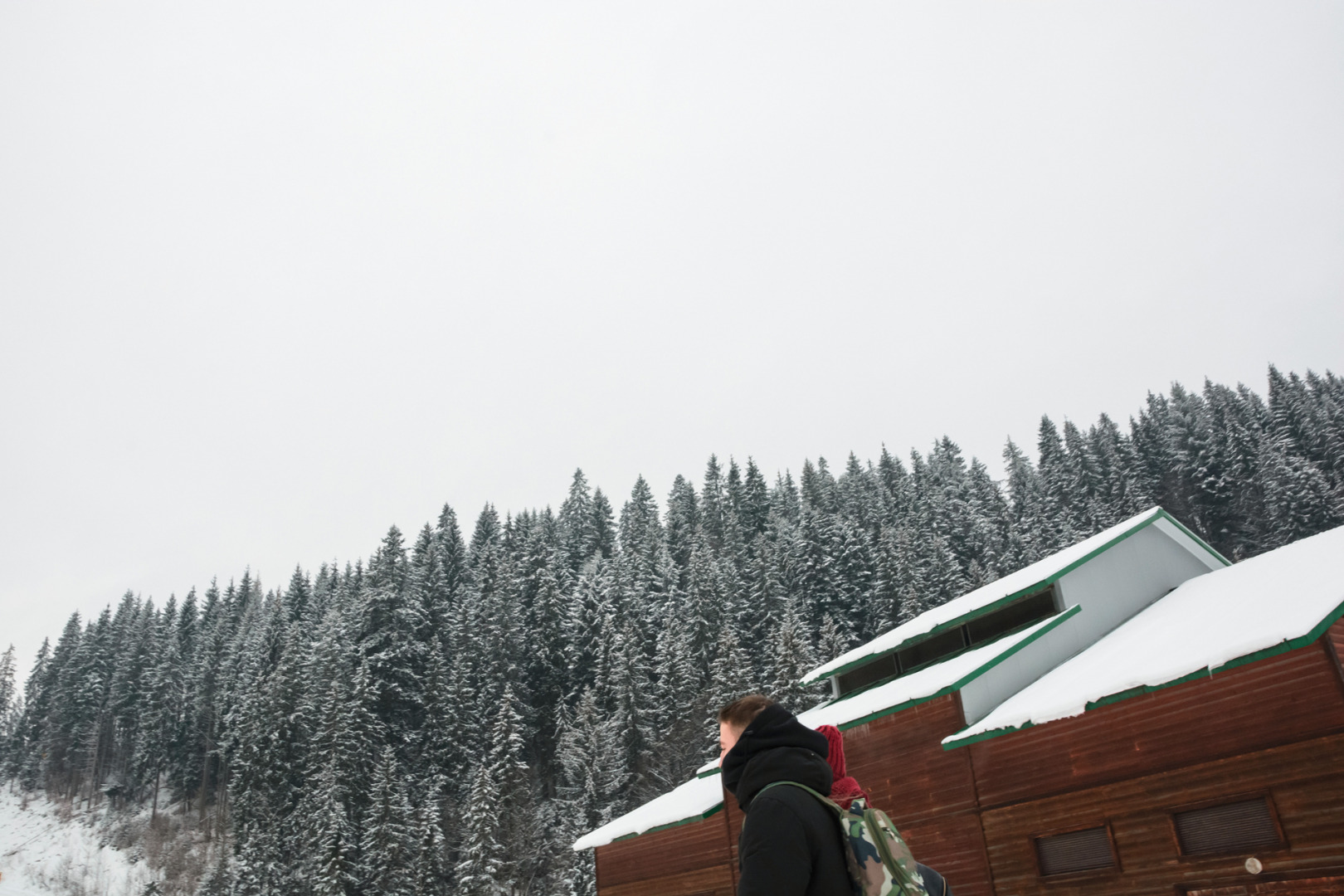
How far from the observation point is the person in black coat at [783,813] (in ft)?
8.59

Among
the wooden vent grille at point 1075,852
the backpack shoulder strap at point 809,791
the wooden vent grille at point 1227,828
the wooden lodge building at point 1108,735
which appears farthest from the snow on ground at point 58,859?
the backpack shoulder strap at point 809,791

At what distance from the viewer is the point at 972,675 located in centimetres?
1709

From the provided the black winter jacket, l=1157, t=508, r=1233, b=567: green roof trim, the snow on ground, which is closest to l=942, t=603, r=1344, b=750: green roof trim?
l=1157, t=508, r=1233, b=567: green roof trim

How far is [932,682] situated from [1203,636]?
5556mm

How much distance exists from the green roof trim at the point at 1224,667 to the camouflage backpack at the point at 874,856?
1203cm

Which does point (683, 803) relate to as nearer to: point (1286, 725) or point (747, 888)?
point (1286, 725)

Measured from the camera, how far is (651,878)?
2253 centimetres

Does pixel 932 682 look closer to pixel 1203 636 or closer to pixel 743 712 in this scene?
pixel 1203 636

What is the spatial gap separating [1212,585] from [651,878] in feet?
51.2

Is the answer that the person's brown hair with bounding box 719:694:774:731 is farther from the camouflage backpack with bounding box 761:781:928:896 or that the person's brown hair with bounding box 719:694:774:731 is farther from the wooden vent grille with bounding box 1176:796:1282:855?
the wooden vent grille with bounding box 1176:796:1282:855

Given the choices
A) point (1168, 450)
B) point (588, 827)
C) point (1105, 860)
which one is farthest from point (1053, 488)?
point (1105, 860)

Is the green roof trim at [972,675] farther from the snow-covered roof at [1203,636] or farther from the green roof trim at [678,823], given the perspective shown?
the green roof trim at [678,823]

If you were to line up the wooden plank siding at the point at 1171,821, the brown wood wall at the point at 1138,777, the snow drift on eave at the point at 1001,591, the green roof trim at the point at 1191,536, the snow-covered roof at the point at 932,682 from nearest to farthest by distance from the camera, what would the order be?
the wooden plank siding at the point at 1171,821, the brown wood wall at the point at 1138,777, the snow-covered roof at the point at 932,682, the snow drift on eave at the point at 1001,591, the green roof trim at the point at 1191,536

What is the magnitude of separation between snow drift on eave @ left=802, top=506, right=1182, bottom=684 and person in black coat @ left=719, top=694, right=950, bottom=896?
59.9 ft
